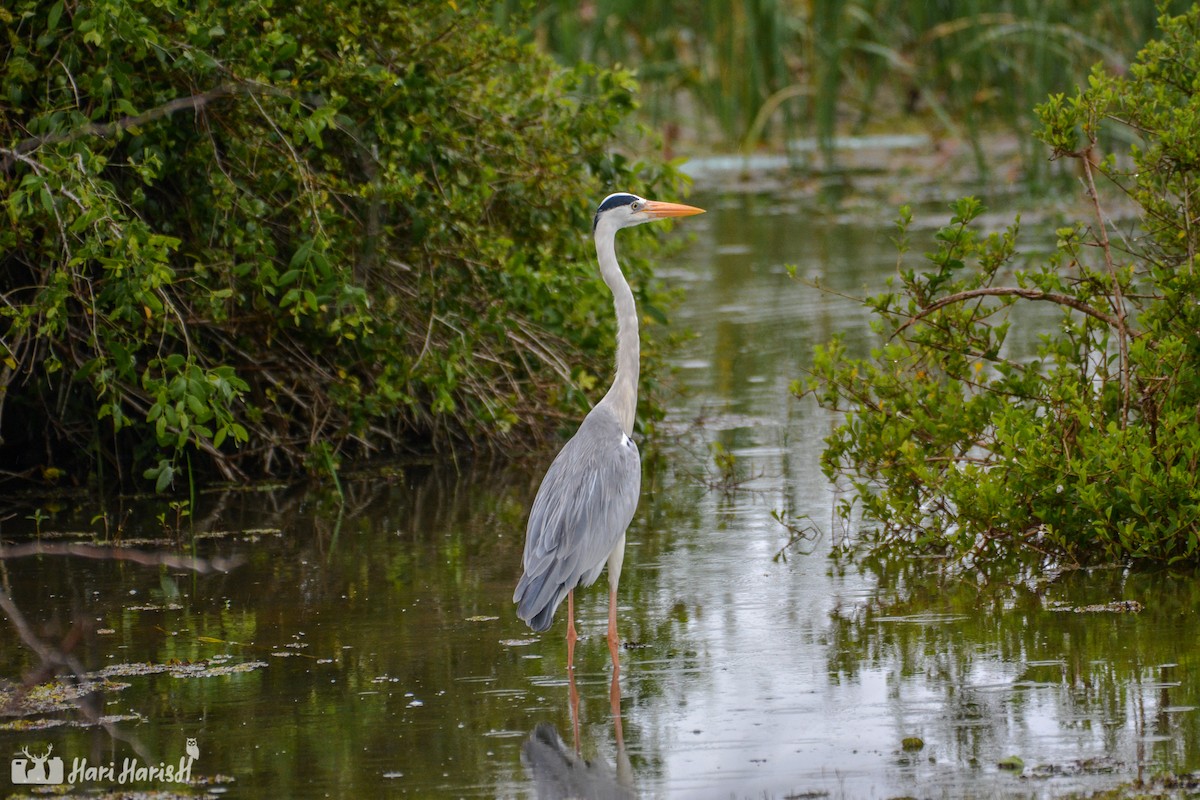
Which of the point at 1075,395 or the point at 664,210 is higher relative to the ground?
the point at 664,210

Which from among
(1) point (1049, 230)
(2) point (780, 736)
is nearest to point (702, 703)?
(2) point (780, 736)

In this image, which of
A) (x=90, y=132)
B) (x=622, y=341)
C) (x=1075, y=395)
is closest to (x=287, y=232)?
(x=90, y=132)

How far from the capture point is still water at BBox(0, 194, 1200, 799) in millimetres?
4773

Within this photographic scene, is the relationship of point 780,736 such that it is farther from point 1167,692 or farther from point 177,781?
point 177,781

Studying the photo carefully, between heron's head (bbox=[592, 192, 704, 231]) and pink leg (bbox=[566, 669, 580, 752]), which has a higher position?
heron's head (bbox=[592, 192, 704, 231])

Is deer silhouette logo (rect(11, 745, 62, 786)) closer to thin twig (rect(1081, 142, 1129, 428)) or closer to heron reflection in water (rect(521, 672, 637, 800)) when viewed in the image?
heron reflection in water (rect(521, 672, 637, 800))

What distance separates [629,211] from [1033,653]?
2647 millimetres

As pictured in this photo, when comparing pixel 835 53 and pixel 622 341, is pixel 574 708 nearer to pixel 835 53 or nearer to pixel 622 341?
pixel 622 341

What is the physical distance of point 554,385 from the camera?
30.5 ft

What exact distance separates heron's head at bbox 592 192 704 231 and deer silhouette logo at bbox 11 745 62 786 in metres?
3.26

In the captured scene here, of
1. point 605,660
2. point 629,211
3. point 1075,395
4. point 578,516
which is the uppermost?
point 629,211

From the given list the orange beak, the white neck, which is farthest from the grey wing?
the orange beak

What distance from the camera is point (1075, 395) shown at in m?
6.50

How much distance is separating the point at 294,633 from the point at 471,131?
3.56 meters
